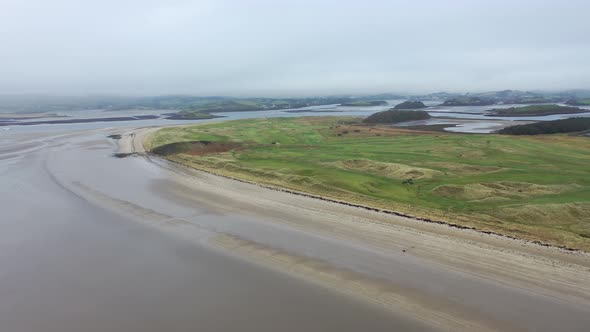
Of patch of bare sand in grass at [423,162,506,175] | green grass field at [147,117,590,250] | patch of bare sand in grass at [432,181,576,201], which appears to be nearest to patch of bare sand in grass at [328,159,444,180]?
green grass field at [147,117,590,250]

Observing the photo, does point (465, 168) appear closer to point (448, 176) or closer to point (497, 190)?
point (448, 176)

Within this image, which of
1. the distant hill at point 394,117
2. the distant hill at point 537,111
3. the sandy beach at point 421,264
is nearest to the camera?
the sandy beach at point 421,264

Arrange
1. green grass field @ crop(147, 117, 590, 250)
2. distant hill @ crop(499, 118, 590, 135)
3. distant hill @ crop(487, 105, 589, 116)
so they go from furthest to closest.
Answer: distant hill @ crop(487, 105, 589, 116)
distant hill @ crop(499, 118, 590, 135)
green grass field @ crop(147, 117, 590, 250)

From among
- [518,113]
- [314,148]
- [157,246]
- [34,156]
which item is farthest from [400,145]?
[518,113]

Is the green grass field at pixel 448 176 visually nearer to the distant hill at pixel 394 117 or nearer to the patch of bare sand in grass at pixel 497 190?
the patch of bare sand in grass at pixel 497 190

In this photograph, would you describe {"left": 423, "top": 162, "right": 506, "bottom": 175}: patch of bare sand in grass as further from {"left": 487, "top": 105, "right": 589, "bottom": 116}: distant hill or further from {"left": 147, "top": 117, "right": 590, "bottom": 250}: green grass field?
{"left": 487, "top": 105, "right": 589, "bottom": 116}: distant hill

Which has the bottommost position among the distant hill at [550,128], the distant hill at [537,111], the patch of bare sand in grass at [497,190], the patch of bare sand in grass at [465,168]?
the patch of bare sand in grass at [497,190]

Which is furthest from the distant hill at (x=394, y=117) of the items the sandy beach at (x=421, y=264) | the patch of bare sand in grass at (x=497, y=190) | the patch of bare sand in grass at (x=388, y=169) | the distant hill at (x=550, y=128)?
the sandy beach at (x=421, y=264)

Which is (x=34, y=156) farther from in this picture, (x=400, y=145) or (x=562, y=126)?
(x=562, y=126)
